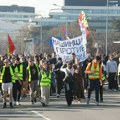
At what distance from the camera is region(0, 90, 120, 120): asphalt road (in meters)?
17.4

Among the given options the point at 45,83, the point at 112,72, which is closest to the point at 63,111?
the point at 45,83

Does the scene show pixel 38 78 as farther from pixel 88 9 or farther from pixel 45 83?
pixel 88 9

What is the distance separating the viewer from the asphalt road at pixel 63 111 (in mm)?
17438

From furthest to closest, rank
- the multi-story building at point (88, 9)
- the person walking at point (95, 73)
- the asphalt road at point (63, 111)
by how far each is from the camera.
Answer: the multi-story building at point (88, 9) < the person walking at point (95, 73) < the asphalt road at point (63, 111)

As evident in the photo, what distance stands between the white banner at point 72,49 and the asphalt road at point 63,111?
4.03 meters

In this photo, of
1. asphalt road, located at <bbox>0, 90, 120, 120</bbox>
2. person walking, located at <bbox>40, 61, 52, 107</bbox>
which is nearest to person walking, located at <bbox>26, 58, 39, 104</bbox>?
person walking, located at <bbox>40, 61, 52, 107</bbox>

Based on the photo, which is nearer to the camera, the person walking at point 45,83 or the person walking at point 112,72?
the person walking at point 45,83

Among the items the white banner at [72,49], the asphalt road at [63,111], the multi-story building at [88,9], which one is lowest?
the asphalt road at [63,111]

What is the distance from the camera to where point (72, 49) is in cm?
2716

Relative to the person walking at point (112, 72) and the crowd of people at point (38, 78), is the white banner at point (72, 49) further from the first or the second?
the crowd of people at point (38, 78)

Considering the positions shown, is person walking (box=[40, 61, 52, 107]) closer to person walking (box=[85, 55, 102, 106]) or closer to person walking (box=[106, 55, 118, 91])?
person walking (box=[85, 55, 102, 106])

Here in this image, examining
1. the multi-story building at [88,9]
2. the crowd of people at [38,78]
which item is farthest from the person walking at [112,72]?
the multi-story building at [88,9]

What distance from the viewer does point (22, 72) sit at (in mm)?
22938

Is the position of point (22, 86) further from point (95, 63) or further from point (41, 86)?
point (95, 63)
